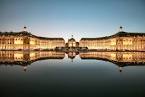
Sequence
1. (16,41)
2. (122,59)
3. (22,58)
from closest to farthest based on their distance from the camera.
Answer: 1. (122,59)
2. (22,58)
3. (16,41)

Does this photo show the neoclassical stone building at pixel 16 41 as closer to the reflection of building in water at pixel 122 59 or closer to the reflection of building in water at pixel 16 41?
the reflection of building in water at pixel 16 41

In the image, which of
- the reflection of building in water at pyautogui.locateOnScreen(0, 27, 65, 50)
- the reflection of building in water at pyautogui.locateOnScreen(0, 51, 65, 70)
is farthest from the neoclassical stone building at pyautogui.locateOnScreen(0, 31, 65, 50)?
the reflection of building in water at pyautogui.locateOnScreen(0, 51, 65, 70)

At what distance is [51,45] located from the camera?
75.3m

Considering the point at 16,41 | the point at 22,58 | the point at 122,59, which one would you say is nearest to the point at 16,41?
the point at 16,41

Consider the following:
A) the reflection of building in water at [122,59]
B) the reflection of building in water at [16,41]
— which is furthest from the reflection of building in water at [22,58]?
the reflection of building in water at [16,41]

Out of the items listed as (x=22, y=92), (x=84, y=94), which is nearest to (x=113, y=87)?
(x=84, y=94)

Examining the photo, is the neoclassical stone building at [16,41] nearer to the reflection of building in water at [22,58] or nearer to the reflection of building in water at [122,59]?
the reflection of building in water at [22,58]

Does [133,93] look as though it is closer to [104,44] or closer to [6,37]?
[6,37]

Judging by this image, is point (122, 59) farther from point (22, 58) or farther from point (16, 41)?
point (16, 41)

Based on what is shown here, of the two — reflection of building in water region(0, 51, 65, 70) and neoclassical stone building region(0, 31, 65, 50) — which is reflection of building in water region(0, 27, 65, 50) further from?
reflection of building in water region(0, 51, 65, 70)

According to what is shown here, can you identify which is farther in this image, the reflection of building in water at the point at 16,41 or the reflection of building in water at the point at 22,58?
the reflection of building in water at the point at 16,41

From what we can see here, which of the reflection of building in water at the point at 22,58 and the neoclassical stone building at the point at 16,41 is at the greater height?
the neoclassical stone building at the point at 16,41

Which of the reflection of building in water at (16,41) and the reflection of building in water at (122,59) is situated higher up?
the reflection of building in water at (16,41)

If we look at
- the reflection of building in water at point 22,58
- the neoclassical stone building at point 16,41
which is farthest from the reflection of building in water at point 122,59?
the neoclassical stone building at point 16,41
